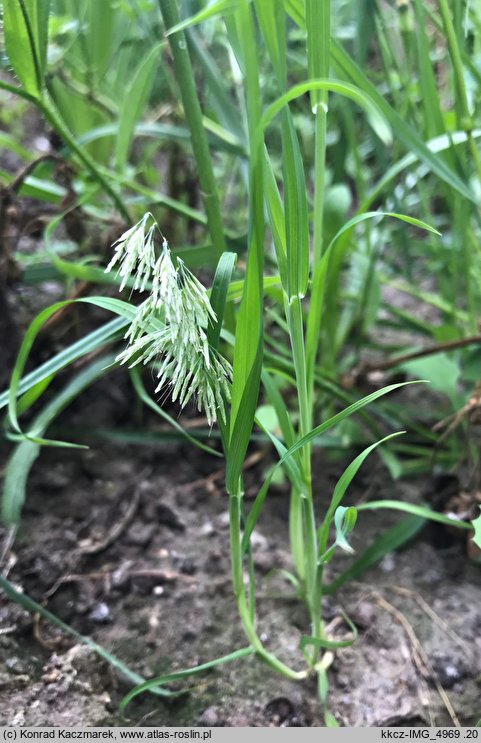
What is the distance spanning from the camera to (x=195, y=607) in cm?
70

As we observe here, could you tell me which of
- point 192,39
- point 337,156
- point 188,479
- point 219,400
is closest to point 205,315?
point 219,400

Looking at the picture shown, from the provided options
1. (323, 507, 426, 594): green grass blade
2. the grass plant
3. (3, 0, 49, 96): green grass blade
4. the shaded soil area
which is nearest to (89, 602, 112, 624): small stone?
the shaded soil area

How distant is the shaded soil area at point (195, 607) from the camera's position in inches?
23.5

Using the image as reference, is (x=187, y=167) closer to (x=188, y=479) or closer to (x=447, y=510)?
(x=188, y=479)

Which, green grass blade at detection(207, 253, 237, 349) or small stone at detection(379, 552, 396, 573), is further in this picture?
small stone at detection(379, 552, 396, 573)

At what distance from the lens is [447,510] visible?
0.79 meters

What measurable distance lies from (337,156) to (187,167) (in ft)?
0.88

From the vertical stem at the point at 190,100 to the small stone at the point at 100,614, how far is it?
0.46 metres

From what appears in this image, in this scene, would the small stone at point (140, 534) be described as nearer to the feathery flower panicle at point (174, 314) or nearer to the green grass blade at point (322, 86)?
the feathery flower panicle at point (174, 314)

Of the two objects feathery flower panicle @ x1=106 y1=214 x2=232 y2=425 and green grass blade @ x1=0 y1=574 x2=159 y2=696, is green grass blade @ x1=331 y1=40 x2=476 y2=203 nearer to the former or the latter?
feathery flower panicle @ x1=106 y1=214 x2=232 y2=425

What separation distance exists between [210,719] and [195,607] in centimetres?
14

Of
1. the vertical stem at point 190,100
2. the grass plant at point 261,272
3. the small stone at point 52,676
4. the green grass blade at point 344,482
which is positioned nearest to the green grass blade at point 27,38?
the grass plant at point 261,272

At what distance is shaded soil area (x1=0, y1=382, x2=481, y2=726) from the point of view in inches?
23.5

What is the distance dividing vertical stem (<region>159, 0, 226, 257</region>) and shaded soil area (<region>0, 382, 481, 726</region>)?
1.44 ft
